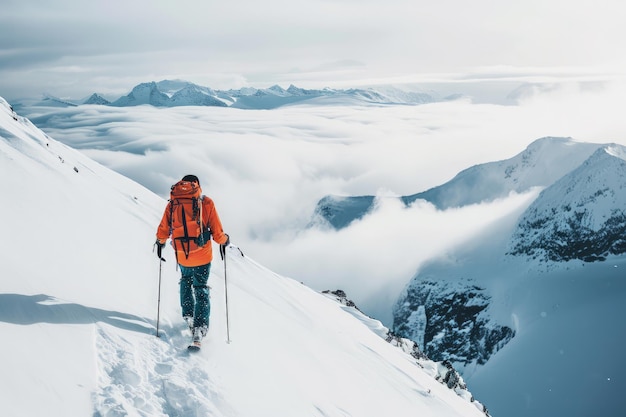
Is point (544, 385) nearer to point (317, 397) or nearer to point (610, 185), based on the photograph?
point (610, 185)

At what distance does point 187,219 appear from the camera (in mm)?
7133

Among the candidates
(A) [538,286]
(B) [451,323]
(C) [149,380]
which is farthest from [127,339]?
(B) [451,323]

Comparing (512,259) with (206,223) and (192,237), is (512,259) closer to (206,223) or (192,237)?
(206,223)

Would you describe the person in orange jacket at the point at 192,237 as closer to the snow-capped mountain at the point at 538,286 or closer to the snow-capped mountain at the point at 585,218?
the snow-capped mountain at the point at 538,286

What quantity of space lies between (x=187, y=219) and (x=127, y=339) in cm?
193

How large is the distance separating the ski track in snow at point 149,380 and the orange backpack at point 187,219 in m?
1.52

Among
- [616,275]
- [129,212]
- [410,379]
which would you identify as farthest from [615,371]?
[129,212]

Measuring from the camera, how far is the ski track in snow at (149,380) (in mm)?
5168

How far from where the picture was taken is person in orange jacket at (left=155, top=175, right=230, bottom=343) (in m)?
7.10

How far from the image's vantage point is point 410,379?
12406mm

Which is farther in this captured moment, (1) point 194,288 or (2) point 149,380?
(1) point 194,288

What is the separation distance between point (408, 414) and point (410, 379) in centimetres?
301

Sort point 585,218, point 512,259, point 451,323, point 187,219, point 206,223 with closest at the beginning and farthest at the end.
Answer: point 187,219, point 206,223, point 585,218, point 512,259, point 451,323

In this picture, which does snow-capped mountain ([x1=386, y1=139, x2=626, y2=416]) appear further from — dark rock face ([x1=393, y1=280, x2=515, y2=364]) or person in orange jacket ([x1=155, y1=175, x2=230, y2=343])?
person in orange jacket ([x1=155, y1=175, x2=230, y2=343])
